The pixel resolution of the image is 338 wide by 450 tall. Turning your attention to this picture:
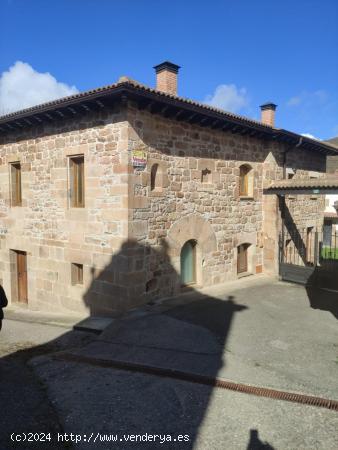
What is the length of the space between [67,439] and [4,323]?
5448mm

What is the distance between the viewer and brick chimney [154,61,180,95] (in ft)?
31.8

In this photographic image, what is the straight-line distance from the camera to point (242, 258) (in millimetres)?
11414

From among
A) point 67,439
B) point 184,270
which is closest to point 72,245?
point 184,270

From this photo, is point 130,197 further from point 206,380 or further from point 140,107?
point 206,380

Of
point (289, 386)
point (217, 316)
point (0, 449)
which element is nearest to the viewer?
point (0, 449)

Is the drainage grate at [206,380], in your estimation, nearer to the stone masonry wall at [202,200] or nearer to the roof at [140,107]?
the stone masonry wall at [202,200]

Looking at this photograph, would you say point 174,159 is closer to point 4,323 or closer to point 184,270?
point 184,270

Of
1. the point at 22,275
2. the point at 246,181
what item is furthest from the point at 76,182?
the point at 246,181

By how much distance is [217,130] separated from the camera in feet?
32.7

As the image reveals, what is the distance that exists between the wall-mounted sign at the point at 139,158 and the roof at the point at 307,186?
15.7ft

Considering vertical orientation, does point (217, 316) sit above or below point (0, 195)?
below

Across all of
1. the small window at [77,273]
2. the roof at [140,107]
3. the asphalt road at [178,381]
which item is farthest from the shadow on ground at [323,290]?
the small window at [77,273]

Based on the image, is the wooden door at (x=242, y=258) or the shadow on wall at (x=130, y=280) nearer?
the shadow on wall at (x=130, y=280)

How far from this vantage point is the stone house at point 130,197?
7.84 meters
